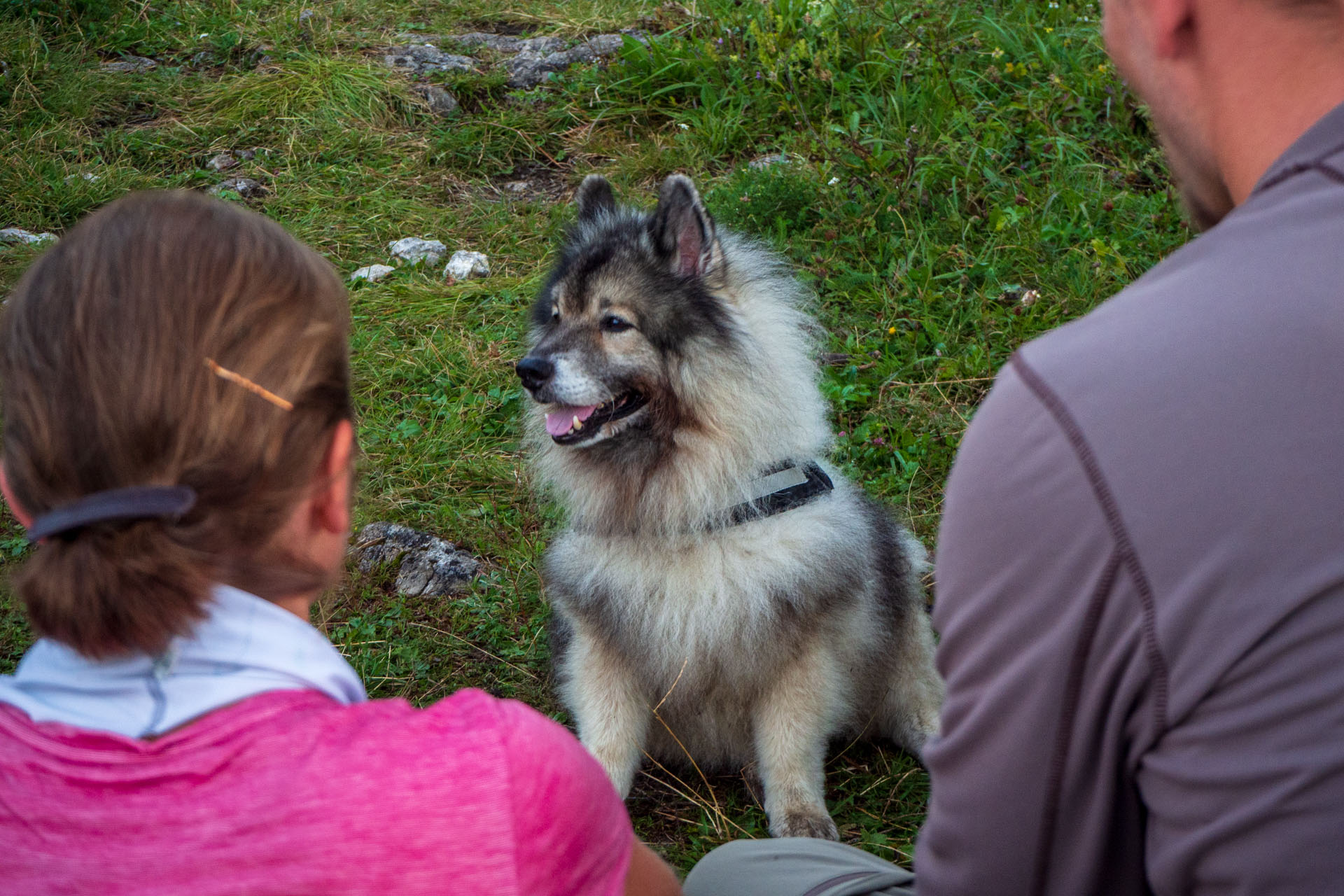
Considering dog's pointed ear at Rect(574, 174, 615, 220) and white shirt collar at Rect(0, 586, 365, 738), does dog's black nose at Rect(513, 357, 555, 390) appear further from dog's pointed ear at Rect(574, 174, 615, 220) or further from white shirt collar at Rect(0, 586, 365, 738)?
white shirt collar at Rect(0, 586, 365, 738)

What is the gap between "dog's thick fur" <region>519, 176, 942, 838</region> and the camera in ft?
9.05

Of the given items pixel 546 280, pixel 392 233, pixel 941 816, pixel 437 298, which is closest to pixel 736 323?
pixel 546 280

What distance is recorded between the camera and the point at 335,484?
125cm

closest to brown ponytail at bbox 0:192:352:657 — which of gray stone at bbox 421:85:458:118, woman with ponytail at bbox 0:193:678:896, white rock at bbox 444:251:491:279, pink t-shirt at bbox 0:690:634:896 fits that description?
woman with ponytail at bbox 0:193:678:896

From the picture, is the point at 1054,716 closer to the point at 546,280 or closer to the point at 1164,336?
the point at 1164,336

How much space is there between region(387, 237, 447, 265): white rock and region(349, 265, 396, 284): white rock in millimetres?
127

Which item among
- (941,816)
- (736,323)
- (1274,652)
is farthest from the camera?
(736,323)

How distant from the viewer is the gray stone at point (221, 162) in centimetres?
601

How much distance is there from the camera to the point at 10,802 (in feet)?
3.31

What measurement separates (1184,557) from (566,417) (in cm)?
210

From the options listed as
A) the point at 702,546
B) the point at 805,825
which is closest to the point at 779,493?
the point at 702,546

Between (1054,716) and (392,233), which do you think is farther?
(392,233)

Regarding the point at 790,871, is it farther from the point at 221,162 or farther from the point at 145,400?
the point at 221,162

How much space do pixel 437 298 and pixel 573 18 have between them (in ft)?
8.90
